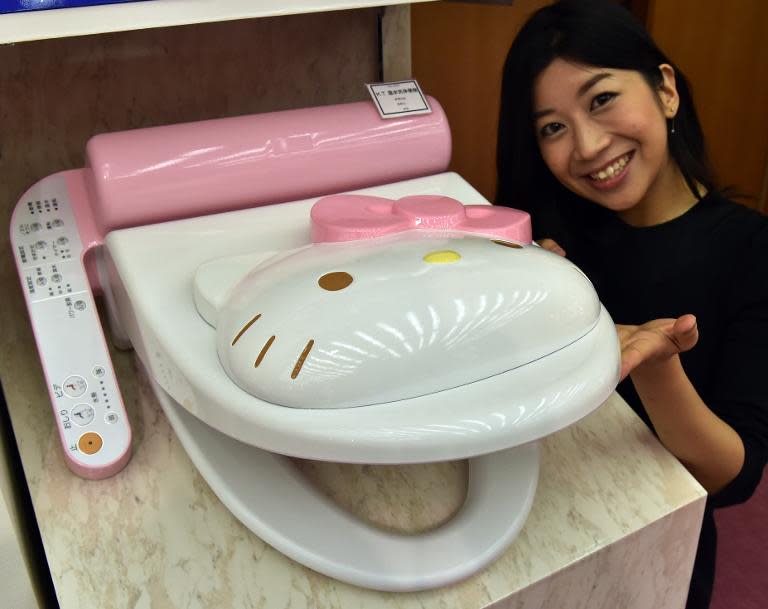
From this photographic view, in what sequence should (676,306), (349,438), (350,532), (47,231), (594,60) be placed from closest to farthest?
(349,438), (350,532), (47,231), (594,60), (676,306)

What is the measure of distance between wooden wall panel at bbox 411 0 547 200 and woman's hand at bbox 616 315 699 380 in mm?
902

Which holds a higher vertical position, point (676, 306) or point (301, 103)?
point (301, 103)

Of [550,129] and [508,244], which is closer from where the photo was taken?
[508,244]

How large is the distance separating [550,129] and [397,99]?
0.19 metres

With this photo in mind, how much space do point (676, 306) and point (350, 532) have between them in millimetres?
524

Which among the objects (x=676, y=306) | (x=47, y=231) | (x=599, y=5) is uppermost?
(x=599, y=5)

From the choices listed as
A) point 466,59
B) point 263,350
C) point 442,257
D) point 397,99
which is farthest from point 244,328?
point 466,59

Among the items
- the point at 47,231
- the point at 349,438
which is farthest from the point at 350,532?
the point at 47,231

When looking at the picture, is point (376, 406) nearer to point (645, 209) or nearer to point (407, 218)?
point (407, 218)

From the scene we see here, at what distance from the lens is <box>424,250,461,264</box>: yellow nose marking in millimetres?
536

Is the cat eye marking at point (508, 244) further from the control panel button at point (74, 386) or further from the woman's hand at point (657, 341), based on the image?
the control panel button at point (74, 386)

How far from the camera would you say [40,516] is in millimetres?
610

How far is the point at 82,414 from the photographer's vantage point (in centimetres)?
65

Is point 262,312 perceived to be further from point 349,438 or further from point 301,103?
point 301,103
